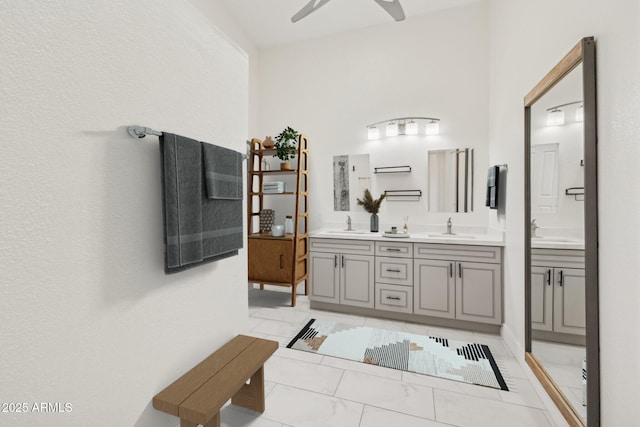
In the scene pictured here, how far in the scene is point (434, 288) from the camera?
2.61 m

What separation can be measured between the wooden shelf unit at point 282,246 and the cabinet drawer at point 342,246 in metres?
0.26

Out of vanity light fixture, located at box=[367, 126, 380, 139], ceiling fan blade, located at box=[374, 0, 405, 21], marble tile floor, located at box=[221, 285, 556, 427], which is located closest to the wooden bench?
marble tile floor, located at box=[221, 285, 556, 427]

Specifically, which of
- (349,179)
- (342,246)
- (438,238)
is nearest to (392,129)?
(349,179)

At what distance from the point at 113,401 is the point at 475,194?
3300 mm

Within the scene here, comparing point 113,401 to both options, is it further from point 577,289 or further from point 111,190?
point 577,289

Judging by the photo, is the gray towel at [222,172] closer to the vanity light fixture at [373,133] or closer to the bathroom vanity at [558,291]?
the bathroom vanity at [558,291]

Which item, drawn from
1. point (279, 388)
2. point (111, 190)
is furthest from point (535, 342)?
point (111, 190)

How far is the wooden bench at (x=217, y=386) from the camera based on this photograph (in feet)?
3.28

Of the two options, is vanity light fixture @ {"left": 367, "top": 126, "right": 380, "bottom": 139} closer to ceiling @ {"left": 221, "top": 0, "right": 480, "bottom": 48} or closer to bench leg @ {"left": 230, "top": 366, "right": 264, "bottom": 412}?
ceiling @ {"left": 221, "top": 0, "right": 480, "bottom": 48}

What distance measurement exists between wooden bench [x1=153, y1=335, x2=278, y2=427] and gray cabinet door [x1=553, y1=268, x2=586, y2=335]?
56.7 inches

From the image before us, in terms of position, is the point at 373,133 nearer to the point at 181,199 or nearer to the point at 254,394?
the point at 181,199

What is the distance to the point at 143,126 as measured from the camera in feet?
3.17

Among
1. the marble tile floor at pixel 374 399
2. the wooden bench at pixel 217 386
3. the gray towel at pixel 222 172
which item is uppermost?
the gray towel at pixel 222 172

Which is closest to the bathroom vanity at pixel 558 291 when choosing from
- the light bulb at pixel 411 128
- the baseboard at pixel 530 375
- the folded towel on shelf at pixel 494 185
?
the baseboard at pixel 530 375
